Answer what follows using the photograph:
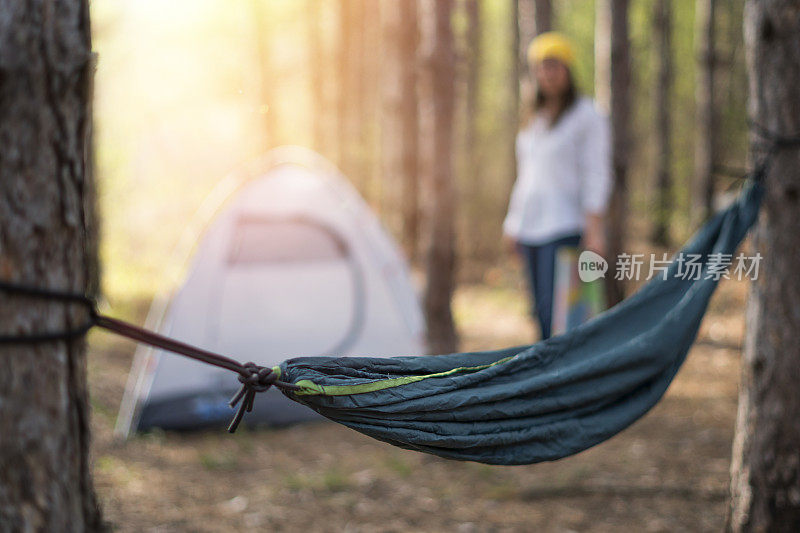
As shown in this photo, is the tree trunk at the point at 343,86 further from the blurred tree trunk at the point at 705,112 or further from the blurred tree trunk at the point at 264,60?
the blurred tree trunk at the point at 705,112

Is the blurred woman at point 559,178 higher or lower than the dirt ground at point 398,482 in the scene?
higher

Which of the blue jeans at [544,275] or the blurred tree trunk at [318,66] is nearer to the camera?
the blue jeans at [544,275]

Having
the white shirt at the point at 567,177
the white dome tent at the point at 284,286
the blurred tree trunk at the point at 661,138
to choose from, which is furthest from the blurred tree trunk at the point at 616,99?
the blurred tree trunk at the point at 661,138

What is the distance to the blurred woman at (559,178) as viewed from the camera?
3.72 metres

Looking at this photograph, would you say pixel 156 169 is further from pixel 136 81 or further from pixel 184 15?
pixel 184 15

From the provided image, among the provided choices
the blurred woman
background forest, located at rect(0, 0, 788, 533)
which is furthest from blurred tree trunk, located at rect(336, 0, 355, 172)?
the blurred woman

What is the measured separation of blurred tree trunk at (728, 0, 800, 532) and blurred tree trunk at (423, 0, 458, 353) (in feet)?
8.88

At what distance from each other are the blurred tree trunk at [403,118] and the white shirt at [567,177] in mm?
4362

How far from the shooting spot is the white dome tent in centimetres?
446

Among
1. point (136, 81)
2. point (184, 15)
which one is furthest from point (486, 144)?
point (136, 81)

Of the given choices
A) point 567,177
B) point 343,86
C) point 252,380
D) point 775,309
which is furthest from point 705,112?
point 252,380

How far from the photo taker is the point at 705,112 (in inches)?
353

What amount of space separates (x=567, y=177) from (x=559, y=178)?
0.15 ft

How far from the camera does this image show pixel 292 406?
4.39m
